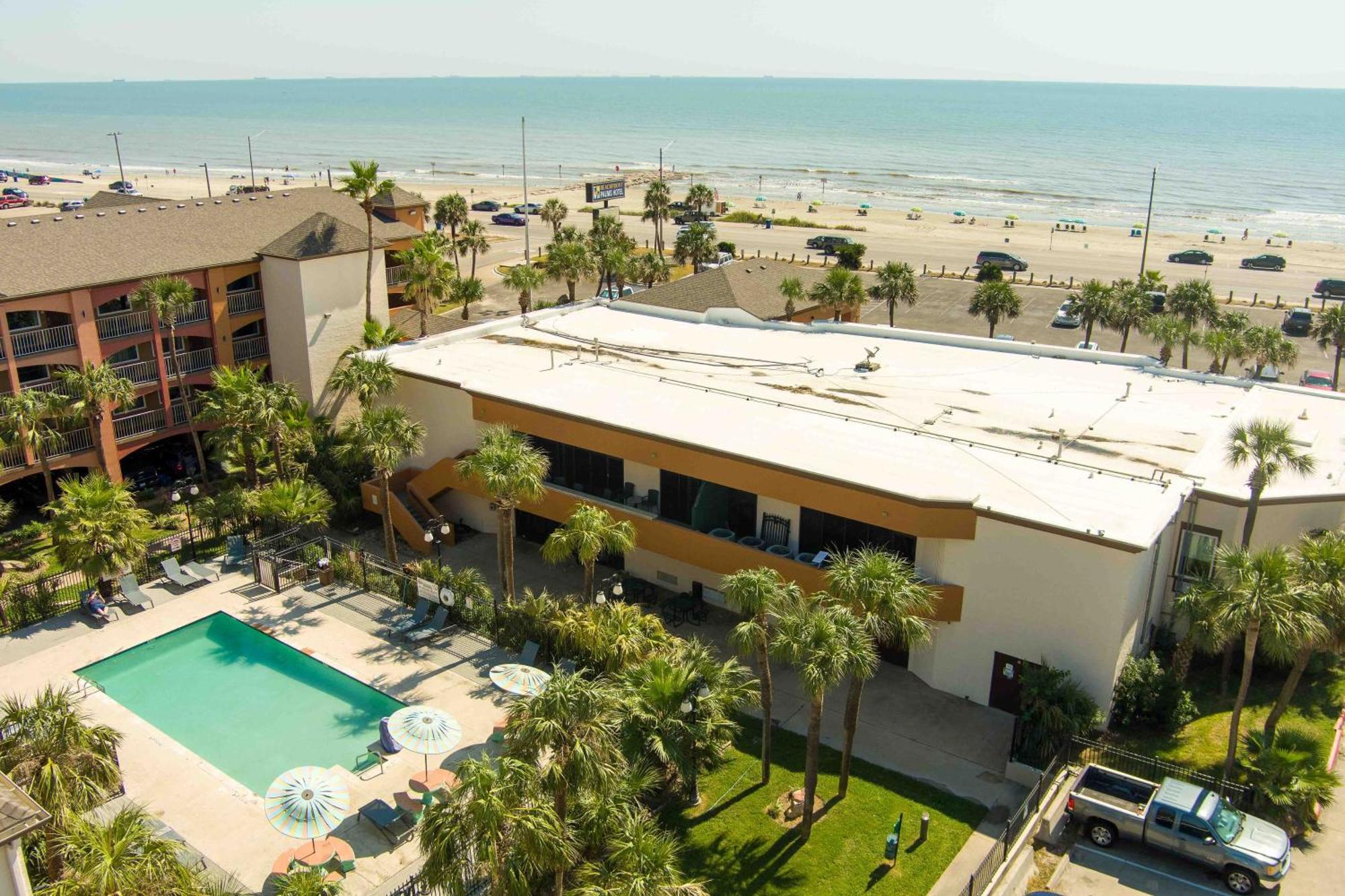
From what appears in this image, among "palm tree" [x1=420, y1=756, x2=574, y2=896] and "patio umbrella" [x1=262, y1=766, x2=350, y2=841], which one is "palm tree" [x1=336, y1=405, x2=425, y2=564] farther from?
"palm tree" [x1=420, y1=756, x2=574, y2=896]

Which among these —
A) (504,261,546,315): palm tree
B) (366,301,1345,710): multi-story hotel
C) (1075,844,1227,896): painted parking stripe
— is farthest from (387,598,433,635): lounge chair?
(504,261,546,315): palm tree

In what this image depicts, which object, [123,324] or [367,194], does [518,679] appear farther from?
[367,194]

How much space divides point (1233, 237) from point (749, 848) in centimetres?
11312

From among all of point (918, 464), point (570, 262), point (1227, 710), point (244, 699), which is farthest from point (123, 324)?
point (1227, 710)

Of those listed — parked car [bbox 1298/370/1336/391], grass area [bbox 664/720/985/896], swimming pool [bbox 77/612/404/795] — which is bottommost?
swimming pool [bbox 77/612/404/795]

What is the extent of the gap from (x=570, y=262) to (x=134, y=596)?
115 feet

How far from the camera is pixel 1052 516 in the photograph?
83.5 ft

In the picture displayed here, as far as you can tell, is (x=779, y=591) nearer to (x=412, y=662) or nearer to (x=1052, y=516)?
(x=1052, y=516)

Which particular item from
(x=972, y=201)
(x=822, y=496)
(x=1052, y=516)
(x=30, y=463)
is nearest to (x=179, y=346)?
(x=30, y=463)

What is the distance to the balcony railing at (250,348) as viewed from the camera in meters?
42.8

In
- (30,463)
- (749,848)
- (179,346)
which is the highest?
(179,346)

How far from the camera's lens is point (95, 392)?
114 ft

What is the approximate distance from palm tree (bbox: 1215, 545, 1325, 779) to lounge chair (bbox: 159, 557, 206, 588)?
29969 millimetres

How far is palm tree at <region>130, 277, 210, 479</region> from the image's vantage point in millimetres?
37219
